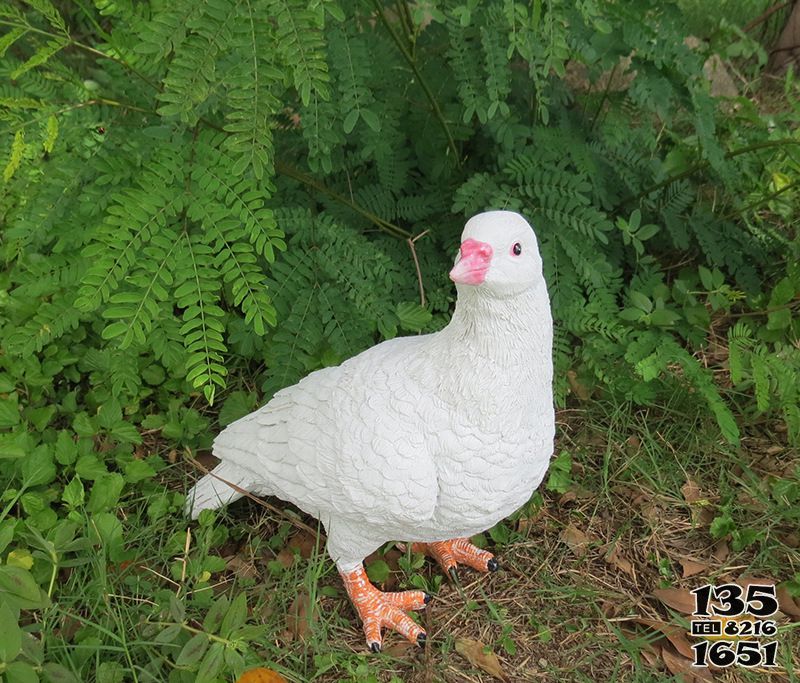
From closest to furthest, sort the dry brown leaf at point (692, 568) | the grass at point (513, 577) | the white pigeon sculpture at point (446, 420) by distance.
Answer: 1. the white pigeon sculpture at point (446, 420)
2. the grass at point (513, 577)
3. the dry brown leaf at point (692, 568)

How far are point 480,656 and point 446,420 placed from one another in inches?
32.8

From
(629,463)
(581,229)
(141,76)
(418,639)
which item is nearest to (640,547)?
(629,463)

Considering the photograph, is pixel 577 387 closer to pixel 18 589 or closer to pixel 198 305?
pixel 198 305

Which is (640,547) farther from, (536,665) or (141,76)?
(141,76)

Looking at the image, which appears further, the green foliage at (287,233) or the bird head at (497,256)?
the green foliage at (287,233)

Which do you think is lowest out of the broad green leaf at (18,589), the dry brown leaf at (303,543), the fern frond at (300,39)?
the dry brown leaf at (303,543)

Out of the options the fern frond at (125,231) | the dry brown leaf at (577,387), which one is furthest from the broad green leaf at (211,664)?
the dry brown leaf at (577,387)

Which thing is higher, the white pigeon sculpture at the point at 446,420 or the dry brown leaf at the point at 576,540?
the white pigeon sculpture at the point at 446,420

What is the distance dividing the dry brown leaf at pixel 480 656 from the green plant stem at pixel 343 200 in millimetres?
1388

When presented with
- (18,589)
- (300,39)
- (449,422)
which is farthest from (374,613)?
(300,39)

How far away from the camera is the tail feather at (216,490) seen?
211 cm

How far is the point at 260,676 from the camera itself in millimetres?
1835

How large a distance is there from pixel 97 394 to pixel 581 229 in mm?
1836

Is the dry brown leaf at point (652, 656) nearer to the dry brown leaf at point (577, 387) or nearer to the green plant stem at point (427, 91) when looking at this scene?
the dry brown leaf at point (577, 387)
